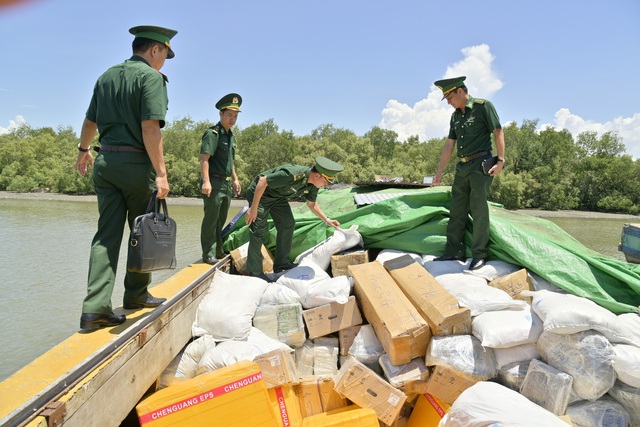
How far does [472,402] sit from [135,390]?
1.48 meters

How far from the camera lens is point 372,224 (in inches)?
144

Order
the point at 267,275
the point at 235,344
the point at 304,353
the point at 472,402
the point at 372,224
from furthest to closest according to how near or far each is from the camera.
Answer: the point at 372,224 < the point at 267,275 < the point at 304,353 < the point at 235,344 < the point at 472,402

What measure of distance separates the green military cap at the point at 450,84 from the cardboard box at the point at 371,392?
2.23m

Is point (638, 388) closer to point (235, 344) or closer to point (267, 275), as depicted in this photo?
point (235, 344)

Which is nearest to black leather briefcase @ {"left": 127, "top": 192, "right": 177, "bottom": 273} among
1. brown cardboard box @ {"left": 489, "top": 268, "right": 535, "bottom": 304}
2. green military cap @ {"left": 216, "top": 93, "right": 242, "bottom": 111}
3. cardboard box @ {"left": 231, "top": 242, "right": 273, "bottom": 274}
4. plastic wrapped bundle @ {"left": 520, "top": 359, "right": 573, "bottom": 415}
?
cardboard box @ {"left": 231, "top": 242, "right": 273, "bottom": 274}

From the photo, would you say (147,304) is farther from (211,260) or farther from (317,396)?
(211,260)

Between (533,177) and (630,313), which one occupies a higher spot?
(533,177)

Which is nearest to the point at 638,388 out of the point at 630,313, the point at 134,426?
the point at 630,313

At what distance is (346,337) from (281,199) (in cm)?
134

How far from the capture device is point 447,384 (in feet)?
6.96

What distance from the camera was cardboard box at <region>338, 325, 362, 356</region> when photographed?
2.58 m

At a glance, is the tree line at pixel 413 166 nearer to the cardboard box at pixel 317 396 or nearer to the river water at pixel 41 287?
the river water at pixel 41 287

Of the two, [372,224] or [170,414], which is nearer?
[170,414]

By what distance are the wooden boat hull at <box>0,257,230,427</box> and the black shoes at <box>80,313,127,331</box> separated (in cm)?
4
